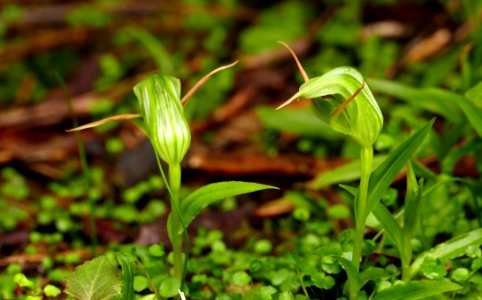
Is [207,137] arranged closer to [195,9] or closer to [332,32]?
[332,32]

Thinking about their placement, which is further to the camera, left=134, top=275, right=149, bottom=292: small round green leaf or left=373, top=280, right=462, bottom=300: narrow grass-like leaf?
left=134, top=275, right=149, bottom=292: small round green leaf

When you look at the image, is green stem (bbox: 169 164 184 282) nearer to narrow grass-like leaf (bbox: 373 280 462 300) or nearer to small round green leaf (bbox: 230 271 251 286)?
small round green leaf (bbox: 230 271 251 286)

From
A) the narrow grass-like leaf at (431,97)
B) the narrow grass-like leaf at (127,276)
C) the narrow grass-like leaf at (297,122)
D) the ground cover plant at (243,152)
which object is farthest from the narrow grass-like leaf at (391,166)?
the narrow grass-like leaf at (297,122)

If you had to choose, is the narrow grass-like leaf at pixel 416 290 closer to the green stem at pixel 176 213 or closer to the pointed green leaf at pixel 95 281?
the green stem at pixel 176 213

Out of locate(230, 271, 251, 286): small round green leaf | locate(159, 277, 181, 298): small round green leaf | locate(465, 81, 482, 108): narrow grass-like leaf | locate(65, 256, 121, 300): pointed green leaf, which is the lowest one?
locate(230, 271, 251, 286): small round green leaf

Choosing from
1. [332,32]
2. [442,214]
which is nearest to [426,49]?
[332,32]

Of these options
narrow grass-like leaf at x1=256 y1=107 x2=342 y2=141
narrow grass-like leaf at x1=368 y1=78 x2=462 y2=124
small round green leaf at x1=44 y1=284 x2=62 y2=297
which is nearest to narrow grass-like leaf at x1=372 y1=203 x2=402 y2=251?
narrow grass-like leaf at x1=368 y1=78 x2=462 y2=124

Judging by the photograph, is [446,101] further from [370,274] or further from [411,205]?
[370,274]

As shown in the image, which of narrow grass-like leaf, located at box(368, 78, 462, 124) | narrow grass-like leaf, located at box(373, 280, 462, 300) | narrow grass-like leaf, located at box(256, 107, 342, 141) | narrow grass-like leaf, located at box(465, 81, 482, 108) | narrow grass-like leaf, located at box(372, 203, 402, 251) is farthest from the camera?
narrow grass-like leaf, located at box(256, 107, 342, 141)
